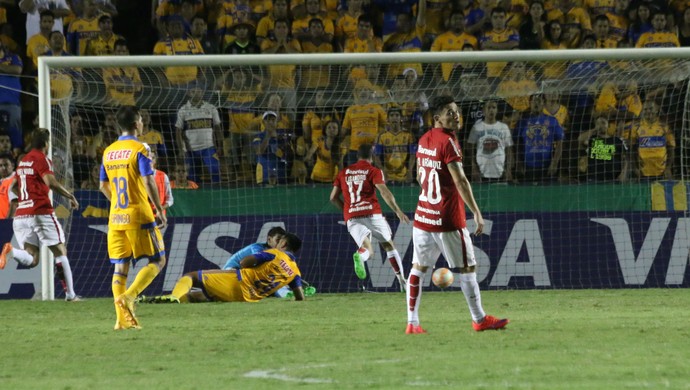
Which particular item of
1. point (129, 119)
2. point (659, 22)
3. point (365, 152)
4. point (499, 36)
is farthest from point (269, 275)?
point (659, 22)

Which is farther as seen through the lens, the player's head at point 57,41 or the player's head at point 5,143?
the player's head at point 57,41

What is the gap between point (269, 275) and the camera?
50.1ft

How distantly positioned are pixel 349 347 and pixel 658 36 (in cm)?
1277

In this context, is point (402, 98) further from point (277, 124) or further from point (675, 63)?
point (675, 63)

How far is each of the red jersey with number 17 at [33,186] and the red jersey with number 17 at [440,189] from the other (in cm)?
711

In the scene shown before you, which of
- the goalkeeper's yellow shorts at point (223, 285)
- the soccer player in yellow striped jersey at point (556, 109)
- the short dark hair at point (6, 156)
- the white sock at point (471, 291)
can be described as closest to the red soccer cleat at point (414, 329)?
the white sock at point (471, 291)

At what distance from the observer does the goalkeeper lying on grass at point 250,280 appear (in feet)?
50.0

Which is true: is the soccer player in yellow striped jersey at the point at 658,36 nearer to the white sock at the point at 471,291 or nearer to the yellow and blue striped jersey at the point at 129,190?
the white sock at the point at 471,291

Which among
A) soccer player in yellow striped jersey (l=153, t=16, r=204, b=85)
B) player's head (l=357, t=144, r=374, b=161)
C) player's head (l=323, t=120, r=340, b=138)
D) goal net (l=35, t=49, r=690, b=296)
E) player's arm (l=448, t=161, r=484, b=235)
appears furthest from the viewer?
soccer player in yellow striped jersey (l=153, t=16, r=204, b=85)

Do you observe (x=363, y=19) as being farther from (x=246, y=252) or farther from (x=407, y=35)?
(x=246, y=252)

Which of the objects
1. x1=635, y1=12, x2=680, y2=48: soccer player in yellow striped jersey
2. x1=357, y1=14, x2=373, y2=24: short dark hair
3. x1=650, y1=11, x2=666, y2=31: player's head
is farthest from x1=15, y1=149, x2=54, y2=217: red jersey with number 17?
x1=650, y1=11, x2=666, y2=31: player's head

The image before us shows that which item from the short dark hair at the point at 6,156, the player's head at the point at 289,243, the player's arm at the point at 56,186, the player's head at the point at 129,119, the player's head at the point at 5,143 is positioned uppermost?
the player's head at the point at 129,119

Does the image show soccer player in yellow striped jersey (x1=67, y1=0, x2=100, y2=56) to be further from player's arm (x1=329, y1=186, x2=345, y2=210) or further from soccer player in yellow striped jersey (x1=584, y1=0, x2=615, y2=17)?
soccer player in yellow striped jersey (x1=584, y1=0, x2=615, y2=17)

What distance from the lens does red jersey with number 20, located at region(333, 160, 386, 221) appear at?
653 inches
